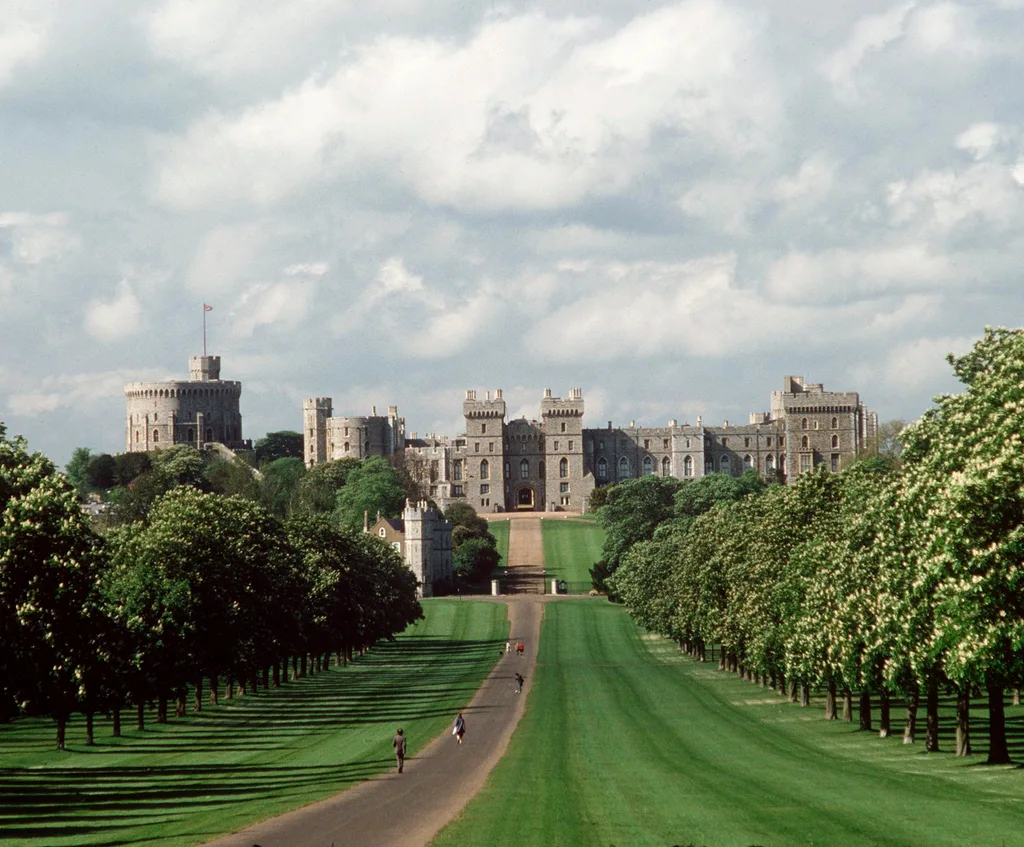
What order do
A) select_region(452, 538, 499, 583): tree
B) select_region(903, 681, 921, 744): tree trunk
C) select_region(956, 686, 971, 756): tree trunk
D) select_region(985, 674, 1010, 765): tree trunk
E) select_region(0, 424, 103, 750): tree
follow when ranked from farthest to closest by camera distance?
select_region(452, 538, 499, 583): tree
select_region(903, 681, 921, 744): tree trunk
select_region(956, 686, 971, 756): tree trunk
select_region(985, 674, 1010, 765): tree trunk
select_region(0, 424, 103, 750): tree

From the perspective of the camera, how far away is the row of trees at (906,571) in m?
39.1

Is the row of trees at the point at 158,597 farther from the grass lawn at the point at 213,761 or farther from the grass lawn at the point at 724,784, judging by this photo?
the grass lawn at the point at 724,784

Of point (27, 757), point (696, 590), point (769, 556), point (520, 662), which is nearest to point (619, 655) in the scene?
point (520, 662)

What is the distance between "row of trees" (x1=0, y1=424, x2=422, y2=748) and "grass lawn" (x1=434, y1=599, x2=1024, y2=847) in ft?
45.8

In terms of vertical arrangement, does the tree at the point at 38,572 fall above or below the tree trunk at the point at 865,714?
above

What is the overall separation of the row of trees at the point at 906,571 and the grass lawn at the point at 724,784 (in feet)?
8.08

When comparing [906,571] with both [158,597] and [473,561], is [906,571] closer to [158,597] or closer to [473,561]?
[158,597]

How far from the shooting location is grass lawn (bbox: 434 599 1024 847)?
119 feet

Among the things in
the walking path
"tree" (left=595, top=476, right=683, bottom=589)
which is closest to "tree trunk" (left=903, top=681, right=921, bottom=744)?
the walking path

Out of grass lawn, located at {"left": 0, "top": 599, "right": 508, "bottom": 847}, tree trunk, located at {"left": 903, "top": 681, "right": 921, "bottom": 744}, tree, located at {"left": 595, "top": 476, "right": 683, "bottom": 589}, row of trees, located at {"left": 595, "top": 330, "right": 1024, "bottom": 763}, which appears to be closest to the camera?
row of trees, located at {"left": 595, "top": 330, "right": 1024, "bottom": 763}

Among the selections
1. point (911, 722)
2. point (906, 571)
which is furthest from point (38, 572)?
point (911, 722)

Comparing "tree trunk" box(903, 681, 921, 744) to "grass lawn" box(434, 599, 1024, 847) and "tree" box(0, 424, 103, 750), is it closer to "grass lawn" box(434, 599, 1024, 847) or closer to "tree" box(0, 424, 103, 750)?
"grass lawn" box(434, 599, 1024, 847)

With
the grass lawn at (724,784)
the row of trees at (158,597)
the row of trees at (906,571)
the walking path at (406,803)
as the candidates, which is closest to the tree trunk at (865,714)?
the row of trees at (906,571)

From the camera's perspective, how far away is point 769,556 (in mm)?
74750
